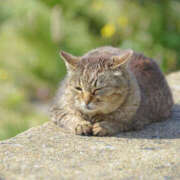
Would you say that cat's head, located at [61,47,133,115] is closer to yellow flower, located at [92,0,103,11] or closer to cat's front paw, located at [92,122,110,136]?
cat's front paw, located at [92,122,110,136]

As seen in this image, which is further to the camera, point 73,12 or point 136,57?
point 73,12

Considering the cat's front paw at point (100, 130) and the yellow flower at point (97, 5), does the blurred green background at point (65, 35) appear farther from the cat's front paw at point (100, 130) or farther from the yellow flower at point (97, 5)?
the cat's front paw at point (100, 130)

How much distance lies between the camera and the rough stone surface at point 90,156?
117 inches

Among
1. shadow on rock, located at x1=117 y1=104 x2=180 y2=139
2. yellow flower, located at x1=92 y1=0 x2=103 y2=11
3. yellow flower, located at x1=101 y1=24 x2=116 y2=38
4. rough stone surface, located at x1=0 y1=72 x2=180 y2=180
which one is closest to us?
rough stone surface, located at x1=0 y1=72 x2=180 y2=180

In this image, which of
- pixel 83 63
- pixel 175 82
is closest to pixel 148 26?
pixel 175 82

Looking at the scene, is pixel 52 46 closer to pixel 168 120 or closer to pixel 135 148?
pixel 168 120

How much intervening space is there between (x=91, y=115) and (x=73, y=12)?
16.3 ft

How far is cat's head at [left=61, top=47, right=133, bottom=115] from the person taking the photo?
3.69m

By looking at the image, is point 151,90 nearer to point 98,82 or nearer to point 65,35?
point 98,82

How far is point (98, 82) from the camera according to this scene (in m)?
3.70

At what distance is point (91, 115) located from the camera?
3889 mm

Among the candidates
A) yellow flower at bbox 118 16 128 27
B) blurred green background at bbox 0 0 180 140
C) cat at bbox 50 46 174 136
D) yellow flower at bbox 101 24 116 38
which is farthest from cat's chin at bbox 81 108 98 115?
yellow flower at bbox 118 16 128 27

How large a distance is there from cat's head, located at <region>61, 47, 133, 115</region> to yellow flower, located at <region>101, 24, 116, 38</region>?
3906mm

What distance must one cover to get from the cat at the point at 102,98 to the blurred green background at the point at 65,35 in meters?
3.26
